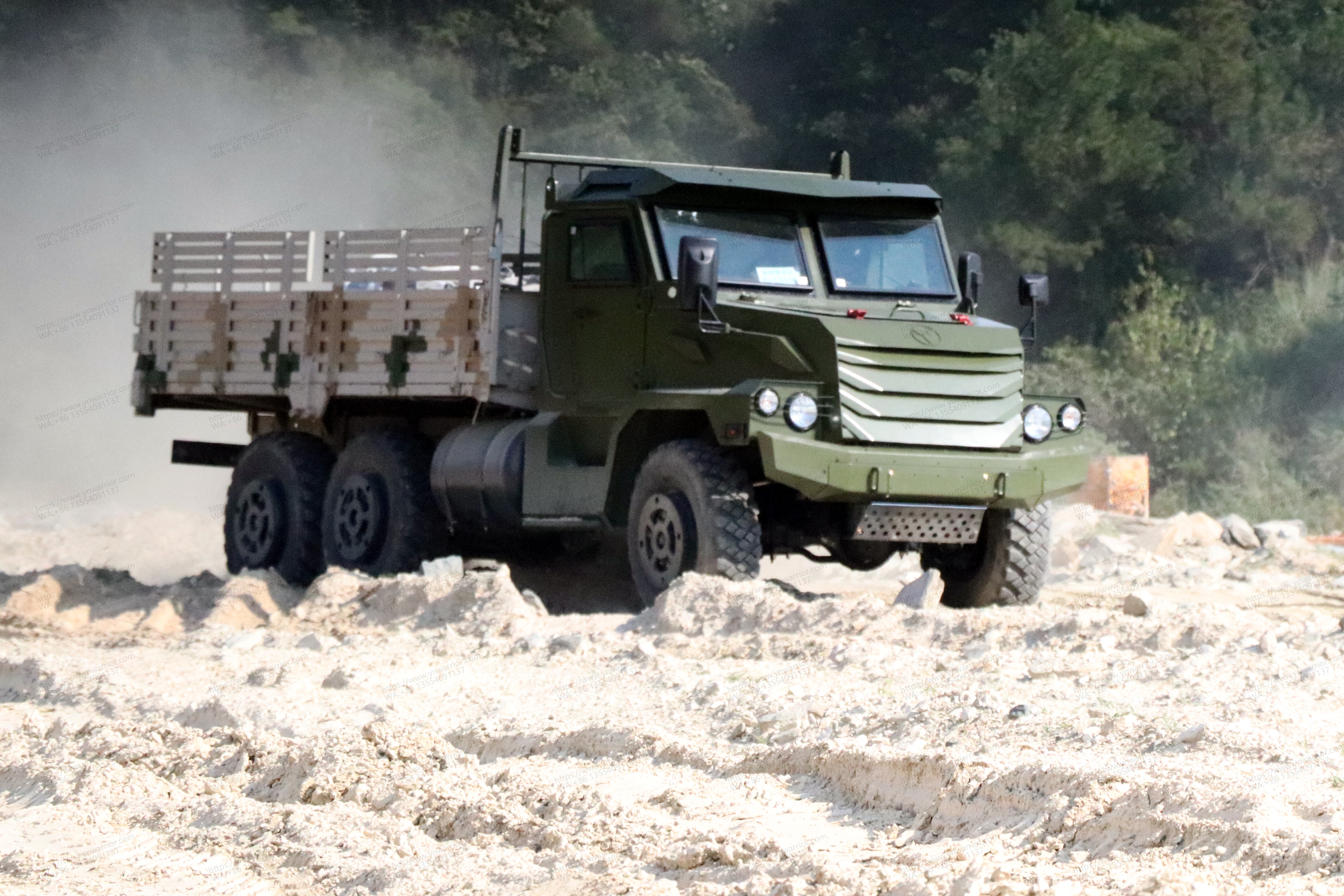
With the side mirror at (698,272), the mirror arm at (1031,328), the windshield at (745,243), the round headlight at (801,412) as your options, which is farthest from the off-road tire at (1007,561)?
the side mirror at (698,272)

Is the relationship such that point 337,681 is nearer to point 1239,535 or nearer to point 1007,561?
point 1007,561

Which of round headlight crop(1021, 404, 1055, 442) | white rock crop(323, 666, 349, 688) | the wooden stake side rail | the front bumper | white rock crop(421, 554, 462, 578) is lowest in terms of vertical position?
white rock crop(323, 666, 349, 688)

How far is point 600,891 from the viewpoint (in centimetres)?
535

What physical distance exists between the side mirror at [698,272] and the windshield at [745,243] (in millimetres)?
360

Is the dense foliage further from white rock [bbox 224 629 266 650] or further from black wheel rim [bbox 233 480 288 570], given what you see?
white rock [bbox 224 629 266 650]

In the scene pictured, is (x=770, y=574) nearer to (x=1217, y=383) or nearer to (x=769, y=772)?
(x=769, y=772)

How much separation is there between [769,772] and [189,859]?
1762mm

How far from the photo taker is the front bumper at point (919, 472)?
11.0 meters

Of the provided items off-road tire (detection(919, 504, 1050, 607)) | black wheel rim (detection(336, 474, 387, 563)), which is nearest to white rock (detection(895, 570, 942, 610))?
off-road tire (detection(919, 504, 1050, 607))

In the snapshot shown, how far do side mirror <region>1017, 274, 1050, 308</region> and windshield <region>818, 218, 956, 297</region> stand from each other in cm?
51

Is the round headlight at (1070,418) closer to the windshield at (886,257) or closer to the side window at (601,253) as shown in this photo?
the windshield at (886,257)

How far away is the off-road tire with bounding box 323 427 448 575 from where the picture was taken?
13766mm

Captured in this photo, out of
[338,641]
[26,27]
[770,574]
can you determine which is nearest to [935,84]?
[26,27]

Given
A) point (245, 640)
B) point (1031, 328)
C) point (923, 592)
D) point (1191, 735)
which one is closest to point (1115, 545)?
point (1031, 328)
